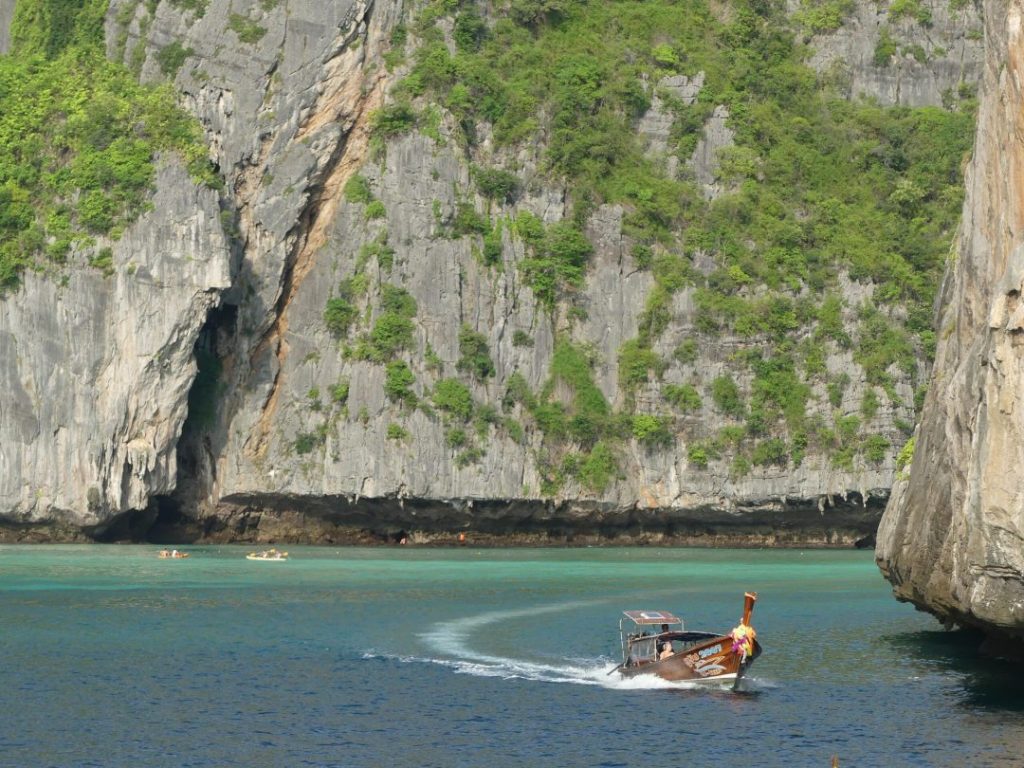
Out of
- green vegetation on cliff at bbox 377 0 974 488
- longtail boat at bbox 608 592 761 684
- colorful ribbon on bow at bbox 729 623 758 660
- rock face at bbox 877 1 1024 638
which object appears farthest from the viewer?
green vegetation on cliff at bbox 377 0 974 488

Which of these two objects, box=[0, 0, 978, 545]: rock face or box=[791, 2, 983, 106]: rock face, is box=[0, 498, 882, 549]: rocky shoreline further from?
box=[791, 2, 983, 106]: rock face

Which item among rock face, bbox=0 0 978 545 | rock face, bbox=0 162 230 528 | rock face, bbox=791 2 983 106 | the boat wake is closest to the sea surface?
the boat wake

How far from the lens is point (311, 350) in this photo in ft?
227

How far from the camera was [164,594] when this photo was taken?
4309 cm

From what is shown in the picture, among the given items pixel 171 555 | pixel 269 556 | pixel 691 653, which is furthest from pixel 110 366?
pixel 691 653

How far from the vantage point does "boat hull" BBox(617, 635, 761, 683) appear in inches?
1107

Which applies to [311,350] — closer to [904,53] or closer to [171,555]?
[171,555]

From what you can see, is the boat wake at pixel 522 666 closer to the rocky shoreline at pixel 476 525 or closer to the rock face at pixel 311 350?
the rock face at pixel 311 350

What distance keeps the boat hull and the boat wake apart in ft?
0.45

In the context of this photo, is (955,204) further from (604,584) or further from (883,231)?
(604,584)

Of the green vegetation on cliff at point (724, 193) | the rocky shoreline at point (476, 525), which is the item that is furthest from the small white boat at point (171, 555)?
the green vegetation on cliff at point (724, 193)

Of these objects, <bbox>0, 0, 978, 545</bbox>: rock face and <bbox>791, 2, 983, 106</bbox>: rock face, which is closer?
<bbox>0, 0, 978, 545</bbox>: rock face

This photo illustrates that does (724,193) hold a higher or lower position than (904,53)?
lower

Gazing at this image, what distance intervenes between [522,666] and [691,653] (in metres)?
3.64
